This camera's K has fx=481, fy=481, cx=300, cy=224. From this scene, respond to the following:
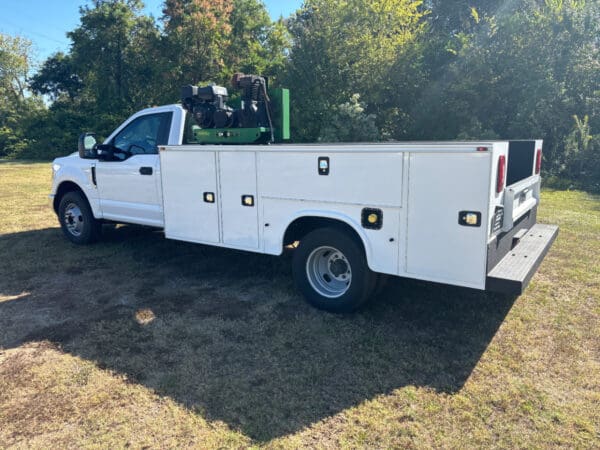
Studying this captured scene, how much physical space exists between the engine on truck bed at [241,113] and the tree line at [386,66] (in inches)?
477

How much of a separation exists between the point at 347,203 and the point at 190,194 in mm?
2106

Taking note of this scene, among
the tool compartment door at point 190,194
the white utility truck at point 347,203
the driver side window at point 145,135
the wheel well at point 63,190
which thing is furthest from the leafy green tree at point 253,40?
the tool compartment door at point 190,194

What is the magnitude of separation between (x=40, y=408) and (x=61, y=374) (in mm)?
447

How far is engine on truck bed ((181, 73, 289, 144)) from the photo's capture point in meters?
5.68

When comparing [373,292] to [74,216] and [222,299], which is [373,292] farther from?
[74,216]

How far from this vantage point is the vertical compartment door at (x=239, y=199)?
5094 millimetres

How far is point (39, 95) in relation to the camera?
45.9 meters

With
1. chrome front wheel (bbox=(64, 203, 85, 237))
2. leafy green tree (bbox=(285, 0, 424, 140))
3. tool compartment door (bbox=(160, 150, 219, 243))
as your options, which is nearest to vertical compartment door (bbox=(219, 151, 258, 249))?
tool compartment door (bbox=(160, 150, 219, 243))

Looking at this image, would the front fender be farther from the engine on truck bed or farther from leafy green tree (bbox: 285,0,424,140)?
leafy green tree (bbox: 285,0,424,140)

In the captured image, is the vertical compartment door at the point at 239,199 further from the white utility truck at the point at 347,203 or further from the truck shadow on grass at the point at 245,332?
the truck shadow on grass at the point at 245,332

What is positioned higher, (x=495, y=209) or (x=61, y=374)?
(x=495, y=209)

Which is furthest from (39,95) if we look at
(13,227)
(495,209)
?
(495,209)

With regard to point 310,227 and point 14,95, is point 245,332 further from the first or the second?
point 14,95

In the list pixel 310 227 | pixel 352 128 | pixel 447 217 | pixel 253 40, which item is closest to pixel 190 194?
pixel 310 227
